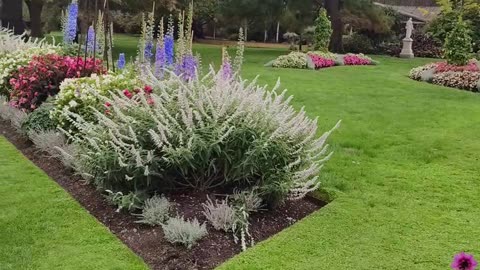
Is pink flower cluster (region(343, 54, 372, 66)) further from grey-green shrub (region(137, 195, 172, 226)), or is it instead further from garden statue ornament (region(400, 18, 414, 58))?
grey-green shrub (region(137, 195, 172, 226))

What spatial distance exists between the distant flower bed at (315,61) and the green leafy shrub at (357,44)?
5.40m

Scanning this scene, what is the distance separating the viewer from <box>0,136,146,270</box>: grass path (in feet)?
10.8

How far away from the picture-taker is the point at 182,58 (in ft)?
17.0

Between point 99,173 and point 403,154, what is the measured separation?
312cm

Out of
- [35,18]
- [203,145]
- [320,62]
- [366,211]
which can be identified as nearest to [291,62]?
[320,62]

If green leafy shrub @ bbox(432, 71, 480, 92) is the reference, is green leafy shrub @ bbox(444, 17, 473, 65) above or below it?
above

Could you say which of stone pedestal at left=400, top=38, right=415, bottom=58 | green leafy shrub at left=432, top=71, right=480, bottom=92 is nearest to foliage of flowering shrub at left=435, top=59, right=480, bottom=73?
green leafy shrub at left=432, top=71, right=480, bottom=92

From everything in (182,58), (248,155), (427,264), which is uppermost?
(182,58)

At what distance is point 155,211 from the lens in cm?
379

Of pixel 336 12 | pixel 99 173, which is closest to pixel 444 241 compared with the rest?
pixel 99 173

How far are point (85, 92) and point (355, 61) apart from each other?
40.1 feet

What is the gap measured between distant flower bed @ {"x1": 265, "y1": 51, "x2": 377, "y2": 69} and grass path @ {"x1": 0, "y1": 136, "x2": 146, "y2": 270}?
34.3 ft

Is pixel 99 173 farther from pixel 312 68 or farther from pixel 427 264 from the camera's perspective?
pixel 312 68

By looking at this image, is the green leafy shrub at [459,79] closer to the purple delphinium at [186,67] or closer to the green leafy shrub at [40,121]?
the purple delphinium at [186,67]
